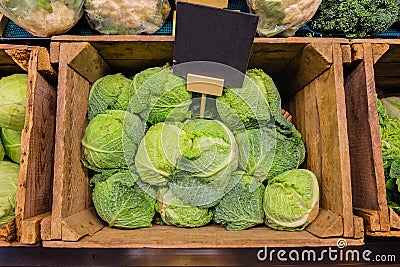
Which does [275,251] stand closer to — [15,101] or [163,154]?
[163,154]

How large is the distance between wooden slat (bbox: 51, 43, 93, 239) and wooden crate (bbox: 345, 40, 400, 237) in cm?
104

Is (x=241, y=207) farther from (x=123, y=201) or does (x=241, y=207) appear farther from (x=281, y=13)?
(x=281, y=13)

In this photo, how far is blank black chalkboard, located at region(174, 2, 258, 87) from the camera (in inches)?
47.7

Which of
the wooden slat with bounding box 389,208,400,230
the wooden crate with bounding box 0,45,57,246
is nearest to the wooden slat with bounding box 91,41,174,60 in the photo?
the wooden crate with bounding box 0,45,57,246

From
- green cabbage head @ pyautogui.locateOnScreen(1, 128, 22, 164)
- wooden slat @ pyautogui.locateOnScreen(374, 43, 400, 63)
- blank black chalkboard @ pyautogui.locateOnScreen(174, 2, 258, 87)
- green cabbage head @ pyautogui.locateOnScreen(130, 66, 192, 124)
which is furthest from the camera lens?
green cabbage head @ pyautogui.locateOnScreen(1, 128, 22, 164)

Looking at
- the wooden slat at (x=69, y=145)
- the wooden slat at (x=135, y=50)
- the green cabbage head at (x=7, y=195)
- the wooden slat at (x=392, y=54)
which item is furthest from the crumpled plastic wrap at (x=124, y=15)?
the wooden slat at (x=392, y=54)

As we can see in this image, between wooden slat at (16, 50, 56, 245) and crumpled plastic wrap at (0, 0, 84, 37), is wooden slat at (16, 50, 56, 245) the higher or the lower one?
the lower one

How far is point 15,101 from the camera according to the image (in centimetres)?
155

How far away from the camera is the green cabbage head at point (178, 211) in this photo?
4.61 feet

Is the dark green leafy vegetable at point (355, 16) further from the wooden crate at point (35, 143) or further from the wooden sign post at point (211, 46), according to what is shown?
the wooden crate at point (35, 143)

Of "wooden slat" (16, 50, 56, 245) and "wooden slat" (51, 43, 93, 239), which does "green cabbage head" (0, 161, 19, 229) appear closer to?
"wooden slat" (16, 50, 56, 245)

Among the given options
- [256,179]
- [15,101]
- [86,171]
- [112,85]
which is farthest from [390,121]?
[15,101]

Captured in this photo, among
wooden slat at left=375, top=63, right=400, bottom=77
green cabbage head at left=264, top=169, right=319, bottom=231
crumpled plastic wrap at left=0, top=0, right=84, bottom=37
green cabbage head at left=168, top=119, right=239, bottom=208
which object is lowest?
green cabbage head at left=264, top=169, right=319, bottom=231

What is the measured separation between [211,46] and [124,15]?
39 cm
